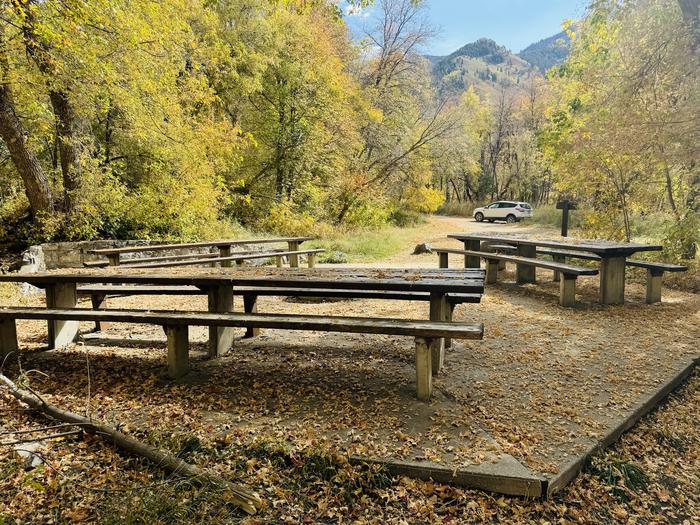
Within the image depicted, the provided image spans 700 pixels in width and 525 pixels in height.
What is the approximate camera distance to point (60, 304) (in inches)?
152

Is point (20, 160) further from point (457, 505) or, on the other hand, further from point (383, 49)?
point (383, 49)

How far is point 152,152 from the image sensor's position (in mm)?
9773

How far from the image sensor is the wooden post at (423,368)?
110 inches

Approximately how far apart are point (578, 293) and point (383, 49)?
19.8 m

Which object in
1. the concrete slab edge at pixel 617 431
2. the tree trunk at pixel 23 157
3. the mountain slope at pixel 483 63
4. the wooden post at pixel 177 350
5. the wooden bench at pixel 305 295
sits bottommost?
the concrete slab edge at pixel 617 431

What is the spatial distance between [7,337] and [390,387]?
10.5 feet

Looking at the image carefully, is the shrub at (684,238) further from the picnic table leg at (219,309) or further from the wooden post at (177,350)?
the wooden post at (177,350)

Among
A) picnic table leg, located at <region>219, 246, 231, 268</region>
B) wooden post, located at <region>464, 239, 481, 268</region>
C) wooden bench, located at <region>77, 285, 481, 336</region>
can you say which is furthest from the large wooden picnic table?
wooden post, located at <region>464, 239, 481, 268</region>

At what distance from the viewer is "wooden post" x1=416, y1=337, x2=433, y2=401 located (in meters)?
2.81

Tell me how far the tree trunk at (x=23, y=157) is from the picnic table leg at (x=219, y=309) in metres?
6.45

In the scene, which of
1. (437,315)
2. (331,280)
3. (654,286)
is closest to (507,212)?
(654,286)

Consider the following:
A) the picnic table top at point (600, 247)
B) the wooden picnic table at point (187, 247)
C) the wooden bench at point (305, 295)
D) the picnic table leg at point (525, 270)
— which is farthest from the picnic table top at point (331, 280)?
the picnic table leg at point (525, 270)

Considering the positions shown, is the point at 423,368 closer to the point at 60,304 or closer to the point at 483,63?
the point at 60,304

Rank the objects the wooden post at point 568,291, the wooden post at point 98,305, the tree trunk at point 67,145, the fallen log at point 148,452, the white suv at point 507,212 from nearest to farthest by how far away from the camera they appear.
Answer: the fallen log at point 148,452, the wooden post at point 98,305, the wooden post at point 568,291, the tree trunk at point 67,145, the white suv at point 507,212
